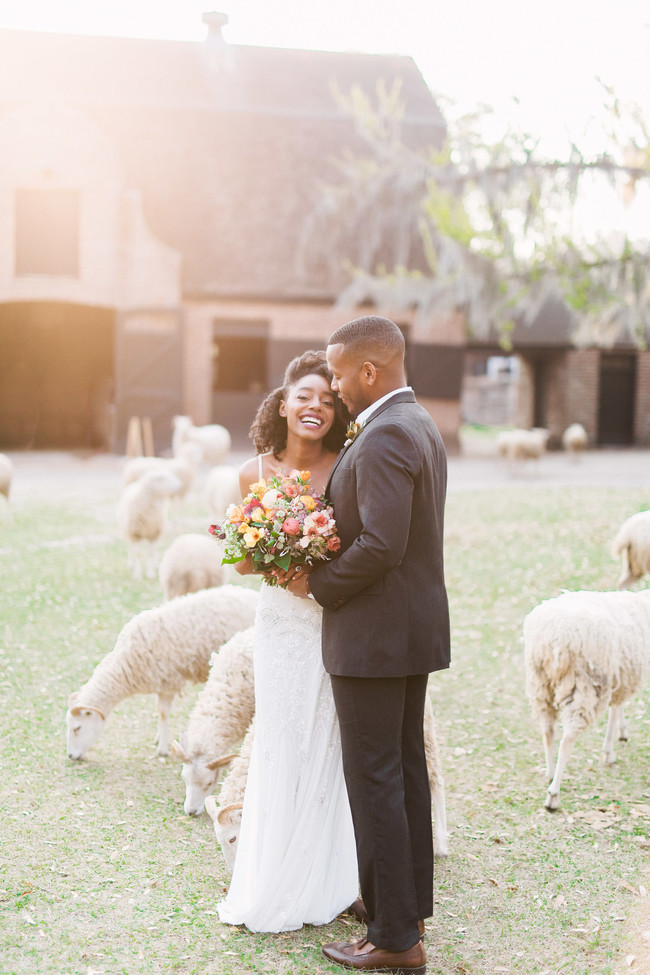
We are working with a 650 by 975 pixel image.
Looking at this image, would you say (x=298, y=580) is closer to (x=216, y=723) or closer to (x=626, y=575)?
→ (x=216, y=723)

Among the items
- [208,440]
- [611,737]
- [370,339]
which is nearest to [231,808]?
[370,339]

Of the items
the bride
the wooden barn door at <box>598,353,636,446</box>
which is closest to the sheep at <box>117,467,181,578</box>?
the bride

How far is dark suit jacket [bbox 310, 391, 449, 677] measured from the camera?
3107 mm

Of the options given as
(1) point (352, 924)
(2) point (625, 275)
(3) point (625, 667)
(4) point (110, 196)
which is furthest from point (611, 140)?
(4) point (110, 196)

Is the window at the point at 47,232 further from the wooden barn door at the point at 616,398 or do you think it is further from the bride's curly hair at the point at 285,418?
the bride's curly hair at the point at 285,418

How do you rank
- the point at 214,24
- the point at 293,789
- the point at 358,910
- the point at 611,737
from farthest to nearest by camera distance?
the point at 214,24 < the point at 611,737 < the point at 358,910 < the point at 293,789

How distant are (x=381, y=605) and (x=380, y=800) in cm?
69

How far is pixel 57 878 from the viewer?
432 cm

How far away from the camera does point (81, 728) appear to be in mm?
5715

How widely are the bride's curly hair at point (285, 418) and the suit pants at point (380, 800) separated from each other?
108cm

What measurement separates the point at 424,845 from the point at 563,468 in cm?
2035

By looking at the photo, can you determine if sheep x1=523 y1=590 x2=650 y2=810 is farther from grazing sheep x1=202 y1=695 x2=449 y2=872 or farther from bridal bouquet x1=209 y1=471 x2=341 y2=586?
bridal bouquet x1=209 y1=471 x2=341 y2=586

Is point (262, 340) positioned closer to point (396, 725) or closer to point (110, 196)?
point (110, 196)

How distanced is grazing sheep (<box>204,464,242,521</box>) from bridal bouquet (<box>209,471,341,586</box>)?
9.76 meters
